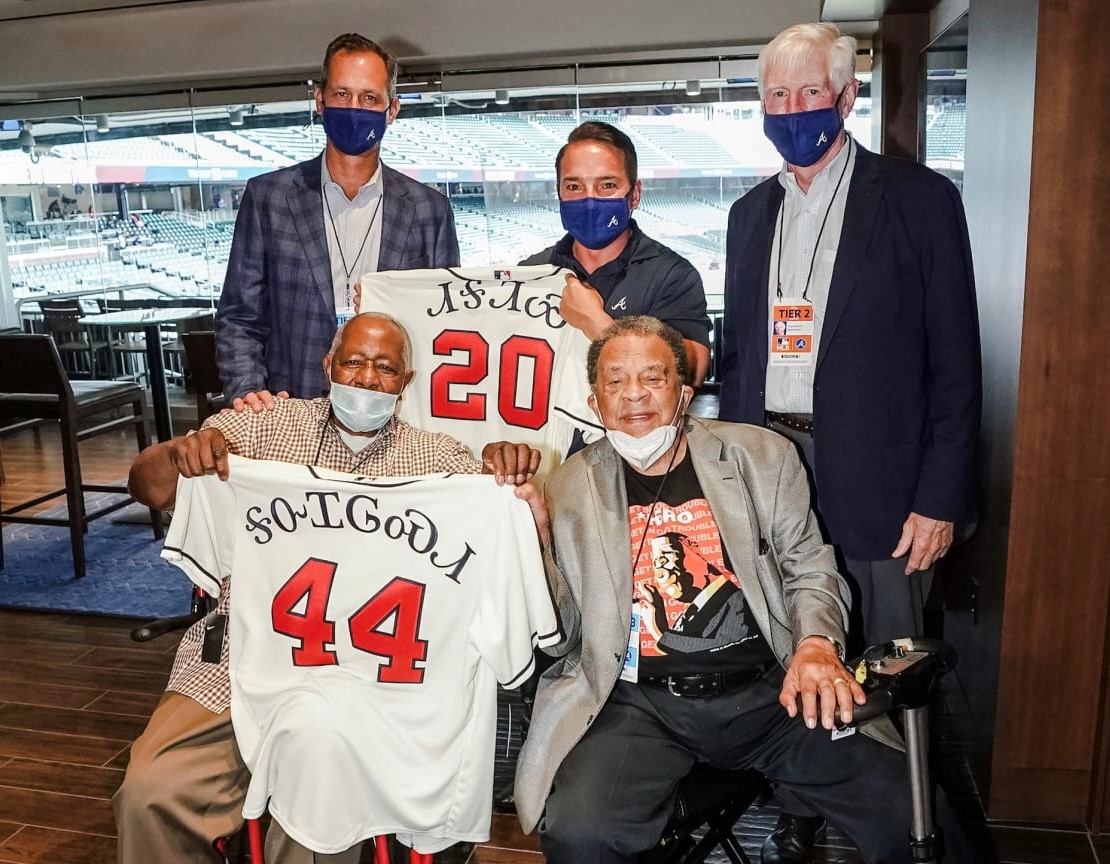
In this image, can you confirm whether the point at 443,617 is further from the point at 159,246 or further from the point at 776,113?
the point at 159,246

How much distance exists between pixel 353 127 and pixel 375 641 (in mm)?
1334

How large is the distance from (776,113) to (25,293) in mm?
7180

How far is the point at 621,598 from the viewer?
1927 millimetres

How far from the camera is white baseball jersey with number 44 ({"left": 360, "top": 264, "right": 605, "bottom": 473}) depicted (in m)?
2.44

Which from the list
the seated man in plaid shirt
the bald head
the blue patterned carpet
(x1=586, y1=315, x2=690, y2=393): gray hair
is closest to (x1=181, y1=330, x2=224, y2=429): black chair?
the blue patterned carpet

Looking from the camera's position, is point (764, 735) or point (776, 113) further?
point (776, 113)

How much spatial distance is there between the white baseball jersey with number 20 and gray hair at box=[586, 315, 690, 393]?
0.36m

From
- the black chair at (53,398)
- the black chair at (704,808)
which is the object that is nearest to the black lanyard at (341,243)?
the black chair at (704,808)

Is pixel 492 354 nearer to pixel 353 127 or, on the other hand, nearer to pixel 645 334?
pixel 645 334

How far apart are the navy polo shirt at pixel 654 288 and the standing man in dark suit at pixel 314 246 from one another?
0.54m

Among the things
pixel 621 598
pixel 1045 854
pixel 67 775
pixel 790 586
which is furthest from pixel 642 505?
pixel 67 775

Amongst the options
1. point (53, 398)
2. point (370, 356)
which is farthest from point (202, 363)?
point (370, 356)

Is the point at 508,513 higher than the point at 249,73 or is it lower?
lower

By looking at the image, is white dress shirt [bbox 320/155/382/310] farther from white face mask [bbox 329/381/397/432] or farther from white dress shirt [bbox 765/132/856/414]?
white dress shirt [bbox 765/132/856/414]
